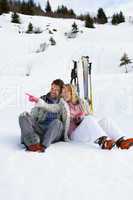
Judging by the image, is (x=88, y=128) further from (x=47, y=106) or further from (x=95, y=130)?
(x=47, y=106)

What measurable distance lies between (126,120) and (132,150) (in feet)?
15.8

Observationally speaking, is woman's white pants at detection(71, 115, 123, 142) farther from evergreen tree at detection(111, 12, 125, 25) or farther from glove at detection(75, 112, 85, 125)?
evergreen tree at detection(111, 12, 125, 25)

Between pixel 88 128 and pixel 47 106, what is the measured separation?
76cm

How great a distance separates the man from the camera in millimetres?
6430

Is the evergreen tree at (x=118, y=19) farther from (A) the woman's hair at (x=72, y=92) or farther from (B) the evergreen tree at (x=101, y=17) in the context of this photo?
(A) the woman's hair at (x=72, y=92)

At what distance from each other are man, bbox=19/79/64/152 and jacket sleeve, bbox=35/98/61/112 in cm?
7

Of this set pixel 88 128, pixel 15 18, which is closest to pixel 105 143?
pixel 88 128

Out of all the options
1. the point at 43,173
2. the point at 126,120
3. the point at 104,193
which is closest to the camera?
the point at 104,193

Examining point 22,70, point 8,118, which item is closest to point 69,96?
point 8,118

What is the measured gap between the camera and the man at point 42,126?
21.1ft

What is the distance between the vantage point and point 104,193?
15.4 ft

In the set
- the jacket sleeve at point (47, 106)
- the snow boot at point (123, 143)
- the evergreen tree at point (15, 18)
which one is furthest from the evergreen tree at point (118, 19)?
the snow boot at point (123, 143)

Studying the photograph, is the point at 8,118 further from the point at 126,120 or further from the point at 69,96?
the point at 69,96

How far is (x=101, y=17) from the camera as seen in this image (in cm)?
7850
